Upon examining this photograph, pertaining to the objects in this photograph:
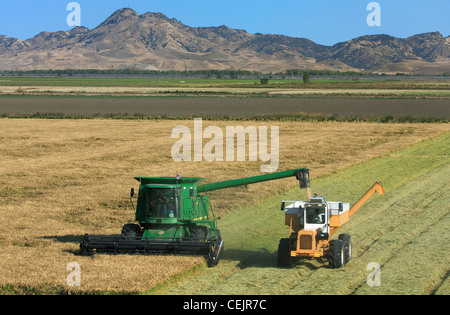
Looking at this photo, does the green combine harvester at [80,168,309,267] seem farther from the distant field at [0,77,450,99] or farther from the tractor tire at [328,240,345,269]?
the distant field at [0,77,450,99]

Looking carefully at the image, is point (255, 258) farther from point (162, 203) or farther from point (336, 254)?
point (162, 203)

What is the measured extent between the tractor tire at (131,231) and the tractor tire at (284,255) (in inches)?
142

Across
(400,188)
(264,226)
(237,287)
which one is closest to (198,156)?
(400,188)

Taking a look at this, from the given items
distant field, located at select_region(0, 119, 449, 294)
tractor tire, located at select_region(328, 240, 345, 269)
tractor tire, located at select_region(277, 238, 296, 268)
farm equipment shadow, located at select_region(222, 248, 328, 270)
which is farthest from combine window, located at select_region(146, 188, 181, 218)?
tractor tire, located at select_region(328, 240, 345, 269)

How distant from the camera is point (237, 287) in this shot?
13430mm

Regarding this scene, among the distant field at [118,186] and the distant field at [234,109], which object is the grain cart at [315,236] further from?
the distant field at [234,109]

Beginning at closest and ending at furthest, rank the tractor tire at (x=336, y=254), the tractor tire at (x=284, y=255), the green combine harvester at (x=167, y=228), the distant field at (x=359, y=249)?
the distant field at (x=359, y=249) < the tractor tire at (x=336, y=254) < the tractor tire at (x=284, y=255) < the green combine harvester at (x=167, y=228)

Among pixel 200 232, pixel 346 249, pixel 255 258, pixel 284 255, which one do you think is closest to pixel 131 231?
pixel 200 232

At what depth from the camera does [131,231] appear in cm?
1612

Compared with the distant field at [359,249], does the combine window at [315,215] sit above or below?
above

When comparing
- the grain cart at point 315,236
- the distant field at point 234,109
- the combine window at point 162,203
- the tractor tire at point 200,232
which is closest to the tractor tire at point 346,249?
the grain cart at point 315,236

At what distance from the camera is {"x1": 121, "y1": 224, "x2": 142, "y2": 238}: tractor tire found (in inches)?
632

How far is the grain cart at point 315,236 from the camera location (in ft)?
48.1

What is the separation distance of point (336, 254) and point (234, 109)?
192ft
